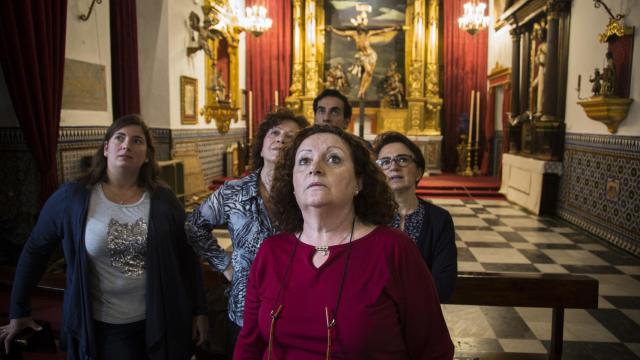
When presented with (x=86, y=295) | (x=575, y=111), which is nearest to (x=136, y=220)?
(x=86, y=295)

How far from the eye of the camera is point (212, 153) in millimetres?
10352

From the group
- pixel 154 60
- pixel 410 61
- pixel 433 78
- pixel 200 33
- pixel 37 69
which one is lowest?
pixel 37 69

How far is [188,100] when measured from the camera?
8781mm

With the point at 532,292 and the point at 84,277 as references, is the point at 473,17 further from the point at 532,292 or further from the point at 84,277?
the point at 84,277

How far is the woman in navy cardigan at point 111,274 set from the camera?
1.96m

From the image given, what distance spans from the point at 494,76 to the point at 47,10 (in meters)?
10.1

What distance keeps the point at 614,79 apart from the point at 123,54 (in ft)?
20.1

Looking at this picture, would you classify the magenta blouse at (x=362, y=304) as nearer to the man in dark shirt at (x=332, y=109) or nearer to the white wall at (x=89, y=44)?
the man in dark shirt at (x=332, y=109)

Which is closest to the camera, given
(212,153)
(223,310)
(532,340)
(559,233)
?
(223,310)

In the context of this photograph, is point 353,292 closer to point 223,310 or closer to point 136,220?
point 136,220

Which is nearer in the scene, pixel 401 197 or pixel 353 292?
pixel 353 292

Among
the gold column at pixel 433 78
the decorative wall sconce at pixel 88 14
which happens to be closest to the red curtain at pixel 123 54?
the decorative wall sconce at pixel 88 14

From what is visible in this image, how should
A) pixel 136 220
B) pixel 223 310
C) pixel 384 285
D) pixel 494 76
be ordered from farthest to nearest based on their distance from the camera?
pixel 494 76
pixel 223 310
pixel 136 220
pixel 384 285

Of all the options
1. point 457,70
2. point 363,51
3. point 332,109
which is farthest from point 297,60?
point 332,109
